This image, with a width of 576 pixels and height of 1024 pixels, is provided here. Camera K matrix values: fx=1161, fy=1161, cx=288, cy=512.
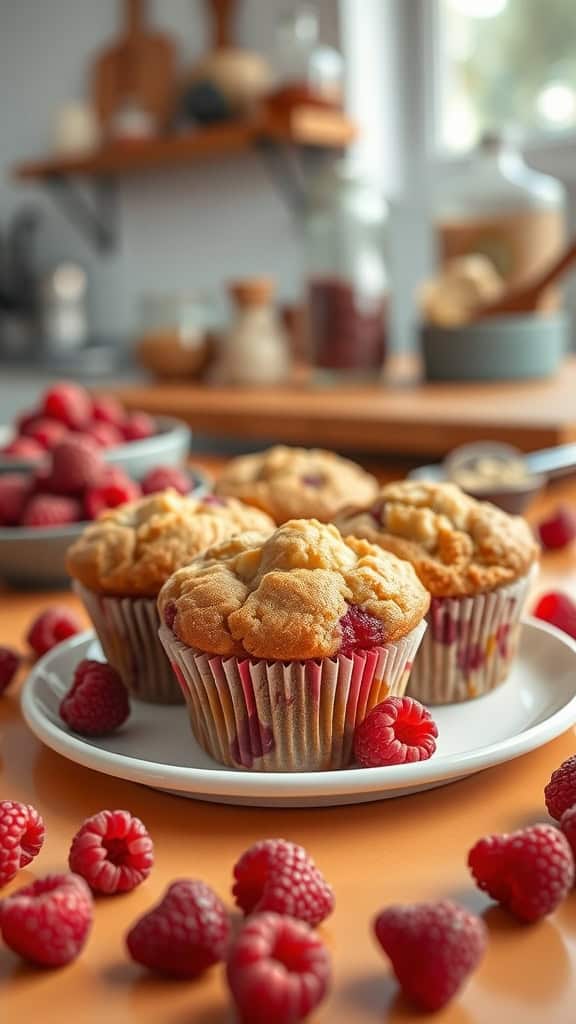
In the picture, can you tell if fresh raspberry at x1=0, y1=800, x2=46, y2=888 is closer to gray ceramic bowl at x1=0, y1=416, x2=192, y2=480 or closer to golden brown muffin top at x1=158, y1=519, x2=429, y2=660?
golden brown muffin top at x1=158, y1=519, x2=429, y2=660

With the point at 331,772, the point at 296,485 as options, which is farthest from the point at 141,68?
the point at 331,772

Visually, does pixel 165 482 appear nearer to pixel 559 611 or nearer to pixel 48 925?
pixel 559 611

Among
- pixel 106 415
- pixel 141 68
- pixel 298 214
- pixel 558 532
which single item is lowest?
pixel 558 532

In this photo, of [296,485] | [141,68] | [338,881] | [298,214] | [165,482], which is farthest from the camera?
[141,68]

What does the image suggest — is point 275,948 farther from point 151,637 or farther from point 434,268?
point 434,268

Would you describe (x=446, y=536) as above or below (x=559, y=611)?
above

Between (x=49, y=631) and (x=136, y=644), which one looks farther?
(x=49, y=631)

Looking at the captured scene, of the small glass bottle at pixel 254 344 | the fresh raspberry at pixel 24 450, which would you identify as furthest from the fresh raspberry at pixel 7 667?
the small glass bottle at pixel 254 344
